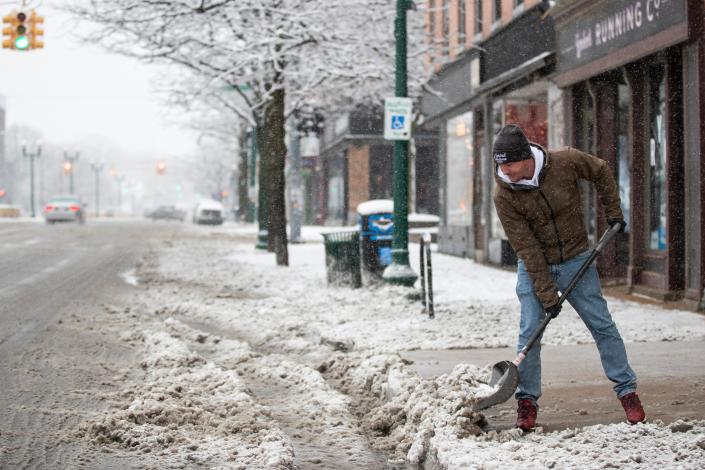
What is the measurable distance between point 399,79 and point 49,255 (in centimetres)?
1133

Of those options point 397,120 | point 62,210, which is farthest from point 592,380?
point 62,210

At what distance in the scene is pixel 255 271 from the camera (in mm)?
18078

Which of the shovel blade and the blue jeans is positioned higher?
the blue jeans

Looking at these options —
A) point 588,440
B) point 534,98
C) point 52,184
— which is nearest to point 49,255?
point 534,98

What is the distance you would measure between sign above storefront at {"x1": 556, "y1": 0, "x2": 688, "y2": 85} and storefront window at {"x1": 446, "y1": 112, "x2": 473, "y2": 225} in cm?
659

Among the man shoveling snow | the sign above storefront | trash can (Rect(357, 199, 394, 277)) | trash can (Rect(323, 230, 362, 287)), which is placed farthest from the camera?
trash can (Rect(357, 199, 394, 277))

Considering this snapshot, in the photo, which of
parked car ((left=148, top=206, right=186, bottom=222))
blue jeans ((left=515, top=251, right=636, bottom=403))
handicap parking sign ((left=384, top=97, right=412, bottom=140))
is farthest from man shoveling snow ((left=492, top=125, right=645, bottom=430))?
parked car ((left=148, top=206, right=186, bottom=222))

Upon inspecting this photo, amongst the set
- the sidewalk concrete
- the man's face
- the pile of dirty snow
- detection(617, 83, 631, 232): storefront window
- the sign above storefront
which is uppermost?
the sign above storefront

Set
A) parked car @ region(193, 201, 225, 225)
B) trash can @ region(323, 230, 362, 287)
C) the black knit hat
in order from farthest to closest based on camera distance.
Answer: parked car @ region(193, 201, 225, 225) → trash can @ region(323, 230, 362, 287) → the black knit hat

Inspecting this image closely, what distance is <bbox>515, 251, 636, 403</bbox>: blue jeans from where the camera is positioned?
5406 millimetres

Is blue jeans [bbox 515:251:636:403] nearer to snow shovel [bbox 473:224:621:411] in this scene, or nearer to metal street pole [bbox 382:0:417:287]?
snow shovel [bbox 473:224:621:411]

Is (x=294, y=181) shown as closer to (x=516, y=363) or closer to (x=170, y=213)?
(x=516, y=363)

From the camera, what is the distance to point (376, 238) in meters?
14.8

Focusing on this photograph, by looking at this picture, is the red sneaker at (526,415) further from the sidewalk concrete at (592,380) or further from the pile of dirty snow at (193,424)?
the pile of dirty snow at (193,424)
